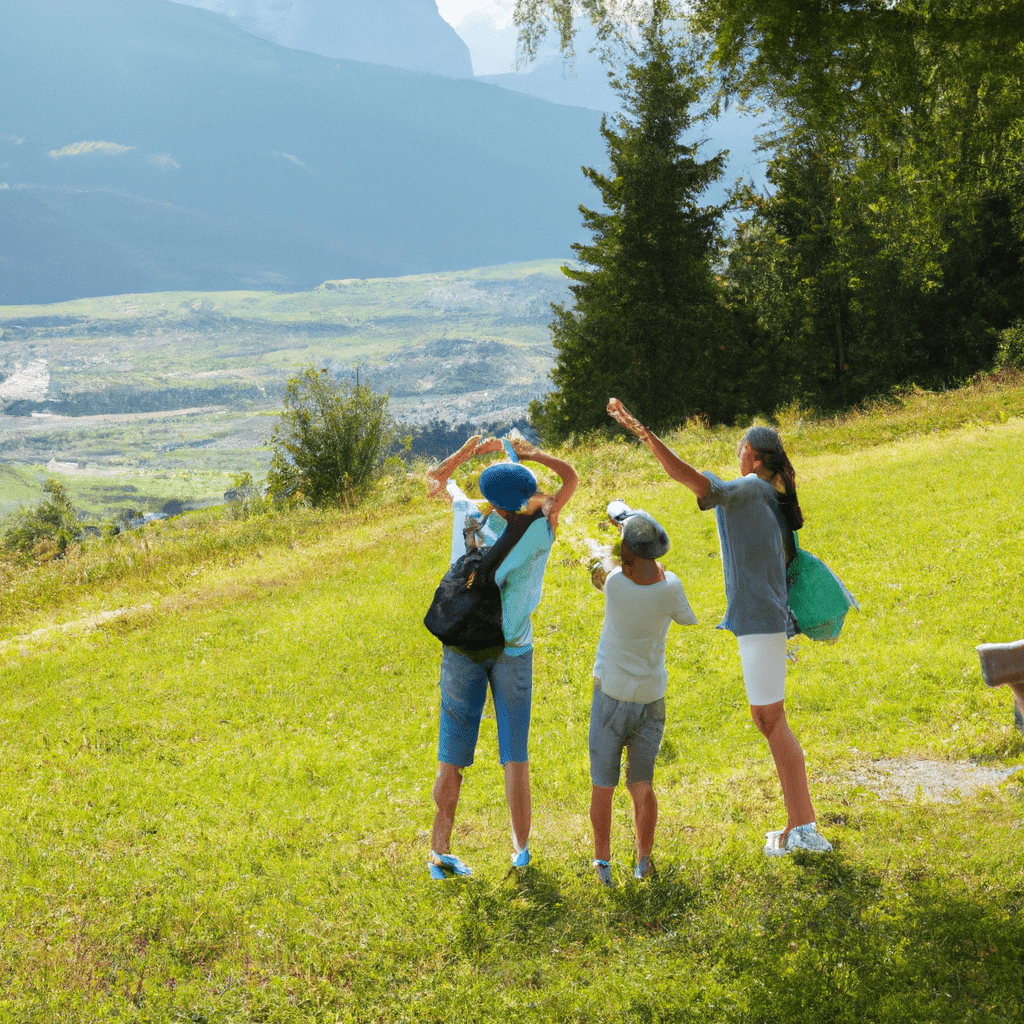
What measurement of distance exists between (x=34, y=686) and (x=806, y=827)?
39.5 feet

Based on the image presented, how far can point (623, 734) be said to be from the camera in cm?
486

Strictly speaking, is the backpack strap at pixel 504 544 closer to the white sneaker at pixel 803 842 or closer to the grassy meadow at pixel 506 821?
the grassy meadow at pixel 506 821

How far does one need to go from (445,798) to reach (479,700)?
0.72m

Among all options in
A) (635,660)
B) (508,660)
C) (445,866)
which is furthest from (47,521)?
(635,660)

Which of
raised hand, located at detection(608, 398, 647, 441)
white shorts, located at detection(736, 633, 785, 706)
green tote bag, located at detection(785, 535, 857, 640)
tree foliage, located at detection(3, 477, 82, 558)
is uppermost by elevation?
raised hand, located at detection(608, 398, 647, 441)

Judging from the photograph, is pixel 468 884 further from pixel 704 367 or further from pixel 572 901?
pixel 704 367

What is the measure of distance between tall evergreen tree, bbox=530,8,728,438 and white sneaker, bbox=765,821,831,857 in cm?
3837

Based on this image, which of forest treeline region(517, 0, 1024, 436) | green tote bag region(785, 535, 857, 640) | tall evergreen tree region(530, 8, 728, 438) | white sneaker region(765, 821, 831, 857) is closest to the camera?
green tote bag region(785, 535, 857, 640)

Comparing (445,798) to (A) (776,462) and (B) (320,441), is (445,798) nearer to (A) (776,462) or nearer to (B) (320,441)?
(A) (776,462)

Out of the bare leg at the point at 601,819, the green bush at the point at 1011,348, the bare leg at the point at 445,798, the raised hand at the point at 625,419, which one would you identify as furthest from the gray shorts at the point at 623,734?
the green bush at the point at 1011,348

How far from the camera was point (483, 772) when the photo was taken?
325 inches

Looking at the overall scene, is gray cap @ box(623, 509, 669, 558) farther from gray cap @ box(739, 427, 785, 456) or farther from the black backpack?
gray cap @ box(739, 427, 785, 456)

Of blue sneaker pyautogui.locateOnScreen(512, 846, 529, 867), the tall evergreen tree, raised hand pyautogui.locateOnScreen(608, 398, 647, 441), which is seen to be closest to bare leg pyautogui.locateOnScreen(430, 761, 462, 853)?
blue sneaker pyautogui.locateOnScreen(512, 846, 529, 867)

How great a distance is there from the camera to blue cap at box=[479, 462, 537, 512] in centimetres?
491
